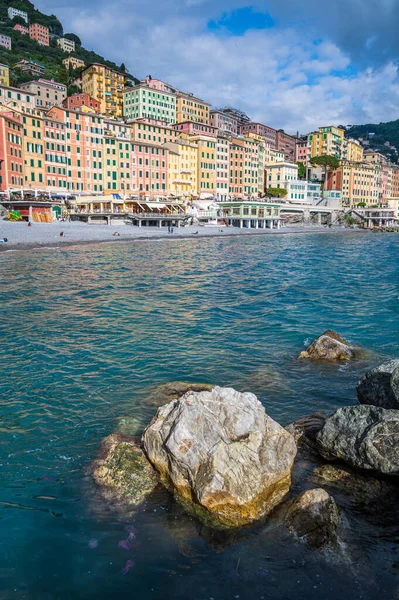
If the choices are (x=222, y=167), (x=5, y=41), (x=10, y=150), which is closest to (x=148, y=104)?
(x=222, y=167)

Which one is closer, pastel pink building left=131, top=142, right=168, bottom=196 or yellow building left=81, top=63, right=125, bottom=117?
pastel pink building left=131, top=142, right=168, bottom=196

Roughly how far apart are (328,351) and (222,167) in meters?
108

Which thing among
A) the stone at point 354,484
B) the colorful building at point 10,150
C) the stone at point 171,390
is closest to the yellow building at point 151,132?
the colorful building at point 10,150

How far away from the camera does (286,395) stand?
11.4 meters

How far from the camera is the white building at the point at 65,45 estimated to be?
184725 millimetres

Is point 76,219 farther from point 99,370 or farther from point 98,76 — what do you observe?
point 98,76

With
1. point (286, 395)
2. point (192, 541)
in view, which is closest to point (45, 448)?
point (192, 541)

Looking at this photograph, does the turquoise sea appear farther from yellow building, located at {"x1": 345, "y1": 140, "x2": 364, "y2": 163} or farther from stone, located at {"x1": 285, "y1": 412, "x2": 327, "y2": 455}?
yellow building, located at {"x1": 345, "y1": 140, "x2": 364, "y2": 163}

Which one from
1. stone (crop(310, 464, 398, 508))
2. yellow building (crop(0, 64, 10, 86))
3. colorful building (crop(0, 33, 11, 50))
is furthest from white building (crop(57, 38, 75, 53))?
stone (crop(310, 464, 398, 508))

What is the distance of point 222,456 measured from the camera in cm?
686

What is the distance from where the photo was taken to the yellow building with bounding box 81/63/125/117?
12950cm

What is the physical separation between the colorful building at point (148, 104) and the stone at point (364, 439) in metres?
126

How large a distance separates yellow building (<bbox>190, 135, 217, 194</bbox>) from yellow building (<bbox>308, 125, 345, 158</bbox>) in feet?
217

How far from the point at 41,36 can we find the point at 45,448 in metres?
208
